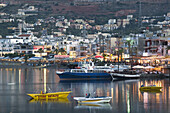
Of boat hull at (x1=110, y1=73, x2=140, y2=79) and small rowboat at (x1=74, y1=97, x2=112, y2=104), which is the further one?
boat hull at (x1=110, y1=73, x2=140, y2=79)

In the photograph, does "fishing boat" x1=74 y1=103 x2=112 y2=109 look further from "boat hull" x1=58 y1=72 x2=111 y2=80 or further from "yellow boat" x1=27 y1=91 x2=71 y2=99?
"boat hull" x1=58 y1=72 x2=111 y2=80

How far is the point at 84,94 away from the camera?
71062mm

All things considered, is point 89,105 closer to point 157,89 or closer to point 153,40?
point 157,89

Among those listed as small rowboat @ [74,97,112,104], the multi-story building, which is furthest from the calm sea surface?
the multi-story building

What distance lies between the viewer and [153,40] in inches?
5005

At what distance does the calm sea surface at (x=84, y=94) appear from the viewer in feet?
199

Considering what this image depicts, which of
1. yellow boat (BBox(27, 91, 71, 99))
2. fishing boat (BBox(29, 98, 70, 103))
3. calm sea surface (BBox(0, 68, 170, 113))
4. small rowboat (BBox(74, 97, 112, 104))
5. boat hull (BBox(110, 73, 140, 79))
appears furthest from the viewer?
boat hull (BBox(110, 73, 140, 79))

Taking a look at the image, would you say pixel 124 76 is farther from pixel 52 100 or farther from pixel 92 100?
pixel 92 100

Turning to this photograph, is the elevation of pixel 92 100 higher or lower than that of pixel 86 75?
lower

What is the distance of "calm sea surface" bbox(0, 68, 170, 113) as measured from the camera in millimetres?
60750

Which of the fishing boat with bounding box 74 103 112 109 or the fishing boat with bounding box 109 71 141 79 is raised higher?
the fishing boat with bounding box 109 71 141 79

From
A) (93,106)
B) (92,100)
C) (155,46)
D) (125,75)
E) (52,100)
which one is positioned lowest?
(93,106)

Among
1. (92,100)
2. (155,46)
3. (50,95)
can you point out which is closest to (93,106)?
(92,100)

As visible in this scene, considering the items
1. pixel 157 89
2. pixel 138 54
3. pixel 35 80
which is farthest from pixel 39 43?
pixel 157 89
